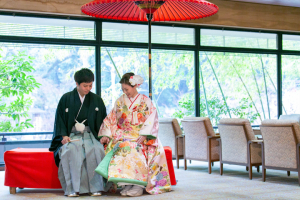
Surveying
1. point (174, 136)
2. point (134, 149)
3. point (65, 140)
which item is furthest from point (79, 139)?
point (174, 136)

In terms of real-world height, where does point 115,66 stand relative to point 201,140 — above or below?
above

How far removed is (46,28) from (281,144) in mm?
4141

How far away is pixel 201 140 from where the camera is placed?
5.39m

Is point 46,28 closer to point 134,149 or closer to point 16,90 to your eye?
point 16,90

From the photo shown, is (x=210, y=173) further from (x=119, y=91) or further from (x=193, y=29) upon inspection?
(x=193, y=29)

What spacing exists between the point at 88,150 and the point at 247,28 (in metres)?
5.05

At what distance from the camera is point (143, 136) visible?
3.93 meters

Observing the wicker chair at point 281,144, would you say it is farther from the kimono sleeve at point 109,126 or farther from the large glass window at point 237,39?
the large glass window at point 237,39

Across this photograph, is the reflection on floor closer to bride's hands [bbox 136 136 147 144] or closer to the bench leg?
the bench leg

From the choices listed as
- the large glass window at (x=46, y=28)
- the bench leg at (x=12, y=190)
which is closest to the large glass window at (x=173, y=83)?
the large glass window at (x=46, y=28)

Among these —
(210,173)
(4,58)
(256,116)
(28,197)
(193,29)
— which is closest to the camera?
(28,197)

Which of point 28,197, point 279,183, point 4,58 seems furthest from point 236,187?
point 4,58

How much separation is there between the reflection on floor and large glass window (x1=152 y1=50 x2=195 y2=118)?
2019mm

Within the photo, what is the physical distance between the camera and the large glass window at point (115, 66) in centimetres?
673
